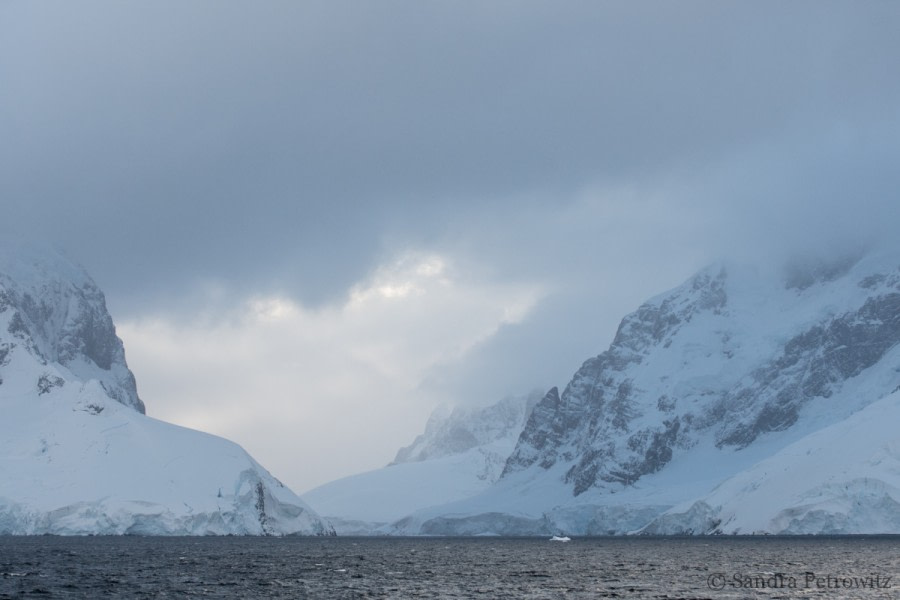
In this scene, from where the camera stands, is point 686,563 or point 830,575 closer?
point 830,575

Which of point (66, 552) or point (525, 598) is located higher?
point (66, 552)

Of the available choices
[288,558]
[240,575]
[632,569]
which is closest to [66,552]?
[288,558]

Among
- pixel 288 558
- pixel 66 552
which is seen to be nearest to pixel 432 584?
pixel 288 558

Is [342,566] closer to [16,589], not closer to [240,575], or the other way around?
[240,575]

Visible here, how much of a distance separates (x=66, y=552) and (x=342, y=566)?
148 feet

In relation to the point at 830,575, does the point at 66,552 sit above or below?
above

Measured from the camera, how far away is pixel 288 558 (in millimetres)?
139875

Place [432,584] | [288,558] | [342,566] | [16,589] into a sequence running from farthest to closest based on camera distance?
1. [288,558]
2. [342,566]
3. [432,584]
4. [16,589]

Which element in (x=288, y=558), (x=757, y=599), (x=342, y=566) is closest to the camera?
(x=757, y=599)

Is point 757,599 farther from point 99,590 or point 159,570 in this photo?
point 159,570

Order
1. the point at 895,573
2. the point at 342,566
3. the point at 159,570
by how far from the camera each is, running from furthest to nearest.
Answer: the point at 342,566 → the point at 159,570 → the point at 895,573

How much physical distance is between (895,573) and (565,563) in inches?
1584

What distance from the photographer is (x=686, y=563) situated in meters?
122

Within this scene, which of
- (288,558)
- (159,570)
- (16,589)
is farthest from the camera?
(288,558)
